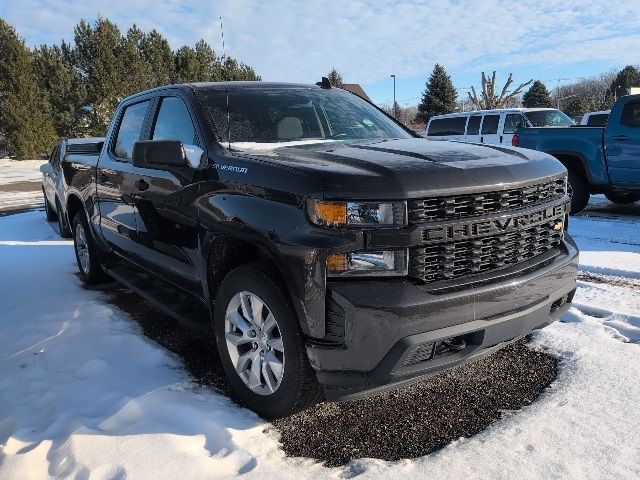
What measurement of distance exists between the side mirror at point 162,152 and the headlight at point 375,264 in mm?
1318

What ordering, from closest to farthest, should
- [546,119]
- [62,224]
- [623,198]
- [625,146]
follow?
[62,224], [625,146], [623,198], [546,119]

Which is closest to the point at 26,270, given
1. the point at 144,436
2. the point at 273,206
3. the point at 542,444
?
the point at 144,436

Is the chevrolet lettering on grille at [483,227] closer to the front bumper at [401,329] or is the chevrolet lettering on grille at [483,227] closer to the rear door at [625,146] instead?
the front bumper at [401,329]

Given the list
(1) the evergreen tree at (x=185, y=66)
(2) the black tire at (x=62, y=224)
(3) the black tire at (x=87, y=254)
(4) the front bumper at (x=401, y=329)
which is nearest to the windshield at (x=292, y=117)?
(4) the front bumper at (x=401, y=329)

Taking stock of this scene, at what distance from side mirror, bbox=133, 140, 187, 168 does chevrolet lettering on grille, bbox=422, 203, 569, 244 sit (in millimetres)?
1530

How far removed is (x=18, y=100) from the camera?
29922 mm

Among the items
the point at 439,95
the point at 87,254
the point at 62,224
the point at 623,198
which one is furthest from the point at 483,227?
the point at 439,95

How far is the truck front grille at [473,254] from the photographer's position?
2.45 m

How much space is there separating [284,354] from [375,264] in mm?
622

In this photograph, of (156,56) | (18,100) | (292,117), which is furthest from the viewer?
(156,56)

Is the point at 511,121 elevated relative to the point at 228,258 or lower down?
elevated

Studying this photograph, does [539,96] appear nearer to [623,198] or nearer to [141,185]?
[623,198]

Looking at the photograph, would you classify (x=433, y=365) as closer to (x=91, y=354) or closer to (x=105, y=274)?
(x=91, y=354)

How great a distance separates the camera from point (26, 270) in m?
6.05
